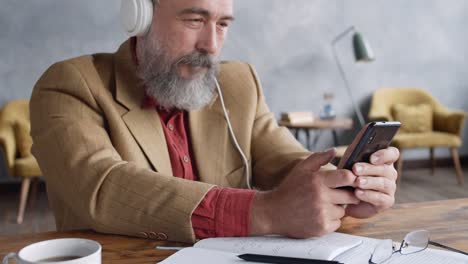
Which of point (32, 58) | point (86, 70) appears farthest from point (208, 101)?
point (32, 58)

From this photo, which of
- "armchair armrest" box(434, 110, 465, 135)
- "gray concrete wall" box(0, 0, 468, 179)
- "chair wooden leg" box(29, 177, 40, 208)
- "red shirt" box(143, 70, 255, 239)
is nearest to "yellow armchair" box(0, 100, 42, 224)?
"chair wooden leg" box(29, 177, 40, 208)

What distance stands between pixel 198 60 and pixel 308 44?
4.13 m

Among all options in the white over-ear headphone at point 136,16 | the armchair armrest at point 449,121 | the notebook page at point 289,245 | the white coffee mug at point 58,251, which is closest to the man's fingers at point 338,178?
the notebook page at point 289,245

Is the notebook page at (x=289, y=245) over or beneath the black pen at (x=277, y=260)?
beneath

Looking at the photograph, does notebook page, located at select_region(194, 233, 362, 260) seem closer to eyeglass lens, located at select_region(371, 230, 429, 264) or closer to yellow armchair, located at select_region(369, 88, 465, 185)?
eyeglass lens, located at select_region(371, 230, 429, 264)

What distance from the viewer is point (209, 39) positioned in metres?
1.36

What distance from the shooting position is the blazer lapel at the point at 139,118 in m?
1.37

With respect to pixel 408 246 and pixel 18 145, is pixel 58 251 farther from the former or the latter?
pixel 18 145

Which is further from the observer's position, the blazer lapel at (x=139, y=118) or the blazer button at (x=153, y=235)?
the blazer lapel at (x=139, y=118)

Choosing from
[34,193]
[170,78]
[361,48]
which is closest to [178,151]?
[170,78]

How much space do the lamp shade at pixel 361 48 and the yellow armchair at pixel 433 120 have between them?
0.53m

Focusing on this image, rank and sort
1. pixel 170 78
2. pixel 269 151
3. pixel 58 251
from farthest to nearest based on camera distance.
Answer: pixel 269 151 → pixel 170 78 → pixel 58 251

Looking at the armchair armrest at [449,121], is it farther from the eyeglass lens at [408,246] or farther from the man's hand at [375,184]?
the eyeglass lens at [408,246]

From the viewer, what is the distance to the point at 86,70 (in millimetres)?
1372
